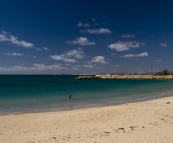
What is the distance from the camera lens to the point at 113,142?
820 centimetres

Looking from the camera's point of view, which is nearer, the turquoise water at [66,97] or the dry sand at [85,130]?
the dry sand at [85,130]

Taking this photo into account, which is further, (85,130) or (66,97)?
(66,97)

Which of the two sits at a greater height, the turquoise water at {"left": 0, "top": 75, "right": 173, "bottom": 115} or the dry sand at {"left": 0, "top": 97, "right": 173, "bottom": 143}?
the dry sand at {"left": 0, "top": 97, "right": 173, "bottom": 143}

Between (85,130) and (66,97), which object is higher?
(85,130)

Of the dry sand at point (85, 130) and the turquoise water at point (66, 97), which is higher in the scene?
the dry sand at point (85, 130)

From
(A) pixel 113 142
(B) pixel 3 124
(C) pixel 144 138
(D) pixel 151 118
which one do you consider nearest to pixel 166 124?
(D) pixel 151 118

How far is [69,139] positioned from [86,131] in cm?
158

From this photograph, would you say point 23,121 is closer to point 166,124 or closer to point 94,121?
point 94,121

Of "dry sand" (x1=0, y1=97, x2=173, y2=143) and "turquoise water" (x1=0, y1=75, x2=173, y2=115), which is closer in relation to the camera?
"dry sand" (x1=0, y1=97, x2=173, y2=143)

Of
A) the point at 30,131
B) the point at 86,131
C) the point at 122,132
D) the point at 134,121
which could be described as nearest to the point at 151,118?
the point at 134,121

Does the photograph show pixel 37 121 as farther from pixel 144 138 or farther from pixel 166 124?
pixel 166 124

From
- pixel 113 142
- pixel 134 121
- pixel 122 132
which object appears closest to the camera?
pixel 113 142

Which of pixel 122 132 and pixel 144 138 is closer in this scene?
pixel 144 138

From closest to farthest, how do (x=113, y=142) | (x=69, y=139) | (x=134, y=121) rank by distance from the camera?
(x=113, y=142) → (x=69, y=139) → (x=134, y=121)
